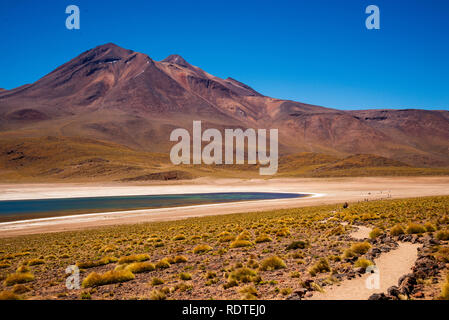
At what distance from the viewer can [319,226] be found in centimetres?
1847

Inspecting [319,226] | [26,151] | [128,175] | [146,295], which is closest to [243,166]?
[128,175]

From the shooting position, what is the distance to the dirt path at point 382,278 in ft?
24.4

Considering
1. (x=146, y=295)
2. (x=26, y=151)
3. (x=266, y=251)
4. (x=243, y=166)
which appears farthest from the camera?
(x=243, y=166)

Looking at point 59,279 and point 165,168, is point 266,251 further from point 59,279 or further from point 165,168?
point 165,168

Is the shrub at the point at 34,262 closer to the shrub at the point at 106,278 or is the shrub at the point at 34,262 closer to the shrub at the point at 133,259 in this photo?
the shrub at the point at 133,259

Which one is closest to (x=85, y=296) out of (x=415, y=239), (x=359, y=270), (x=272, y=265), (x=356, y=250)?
(x=272, y=265)

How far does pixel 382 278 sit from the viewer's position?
8.48 meters

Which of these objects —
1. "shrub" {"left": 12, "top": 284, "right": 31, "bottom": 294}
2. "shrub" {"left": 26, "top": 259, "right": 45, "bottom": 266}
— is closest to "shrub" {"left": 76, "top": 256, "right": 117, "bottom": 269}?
"shrub" {"left": 26, "top": 259, "right": 45, "bottom": 266}

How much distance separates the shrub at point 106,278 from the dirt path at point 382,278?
5.91 metres

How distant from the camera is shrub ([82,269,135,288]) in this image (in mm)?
9656
